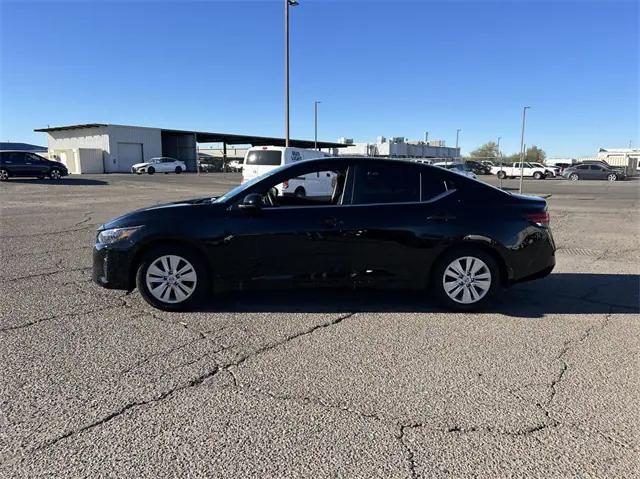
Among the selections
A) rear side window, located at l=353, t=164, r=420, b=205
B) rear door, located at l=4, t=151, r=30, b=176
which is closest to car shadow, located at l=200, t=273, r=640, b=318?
rear side window, located at l=353, t=164, r=420, b=205

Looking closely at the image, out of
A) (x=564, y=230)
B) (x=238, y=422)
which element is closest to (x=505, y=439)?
(x=238, y=422)

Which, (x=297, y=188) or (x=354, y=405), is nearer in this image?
(x=354, y=405)

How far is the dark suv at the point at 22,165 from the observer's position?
28.4 m

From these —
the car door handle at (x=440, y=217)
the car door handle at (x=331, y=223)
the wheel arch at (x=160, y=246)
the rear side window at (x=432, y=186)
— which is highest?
the rear side window at (x=432, y=186)

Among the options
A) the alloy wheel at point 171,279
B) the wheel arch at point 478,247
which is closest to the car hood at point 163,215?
the alloy wheel at point 171,279

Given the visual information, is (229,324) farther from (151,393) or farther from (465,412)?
(465,412)

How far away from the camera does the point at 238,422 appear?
294 centimetres

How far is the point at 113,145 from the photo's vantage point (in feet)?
166

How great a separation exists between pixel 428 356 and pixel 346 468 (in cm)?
159

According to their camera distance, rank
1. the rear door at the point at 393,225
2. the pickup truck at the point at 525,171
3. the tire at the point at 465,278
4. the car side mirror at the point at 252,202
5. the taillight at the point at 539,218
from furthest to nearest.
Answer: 1. the pickup truck at the point at 525,171
2. the taillight at the point at 539,218
3. the tire at the point at 465,278
4. the rear door at the point at 393,225
5. the car side mirror at the point at 252,202

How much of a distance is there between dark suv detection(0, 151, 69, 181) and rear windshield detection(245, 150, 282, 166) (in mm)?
18873

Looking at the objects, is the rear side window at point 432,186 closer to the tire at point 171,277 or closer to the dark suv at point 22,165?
the tire at point 171,277

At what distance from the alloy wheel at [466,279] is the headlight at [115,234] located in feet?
10.5

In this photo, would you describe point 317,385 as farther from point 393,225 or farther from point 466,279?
point 466,279
